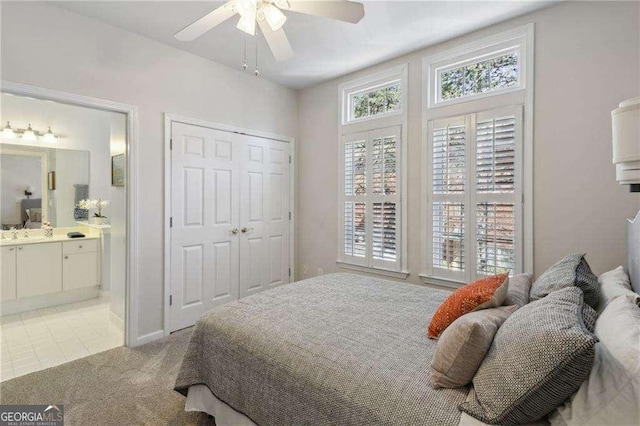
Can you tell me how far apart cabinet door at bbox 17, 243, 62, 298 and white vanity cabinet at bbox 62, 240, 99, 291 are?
0.21 ft

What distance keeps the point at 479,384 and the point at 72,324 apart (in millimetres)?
4076

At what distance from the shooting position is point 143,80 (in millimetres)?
3016

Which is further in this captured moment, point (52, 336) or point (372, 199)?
point (372, 199)

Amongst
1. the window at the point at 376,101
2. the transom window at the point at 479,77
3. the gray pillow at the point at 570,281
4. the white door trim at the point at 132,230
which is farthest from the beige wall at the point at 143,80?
the gray pillow at the point at 570,281

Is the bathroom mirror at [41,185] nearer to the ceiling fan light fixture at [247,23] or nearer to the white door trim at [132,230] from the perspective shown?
the white door trim at [132,230]

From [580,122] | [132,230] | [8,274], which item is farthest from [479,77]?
[8,274]

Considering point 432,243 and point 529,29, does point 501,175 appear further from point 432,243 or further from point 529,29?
point 529,29

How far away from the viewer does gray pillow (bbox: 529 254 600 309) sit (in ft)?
5.15

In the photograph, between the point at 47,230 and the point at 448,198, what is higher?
the point at 448,198

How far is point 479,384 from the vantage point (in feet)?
3.65

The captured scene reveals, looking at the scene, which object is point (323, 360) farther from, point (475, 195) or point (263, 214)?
point (263, 214)

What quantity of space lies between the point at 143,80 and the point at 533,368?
344cm

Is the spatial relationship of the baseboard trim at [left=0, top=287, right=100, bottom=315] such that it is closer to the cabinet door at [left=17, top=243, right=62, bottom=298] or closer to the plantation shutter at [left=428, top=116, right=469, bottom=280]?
the cabinet door at [left=17, top=243, right=62, bottom=298]

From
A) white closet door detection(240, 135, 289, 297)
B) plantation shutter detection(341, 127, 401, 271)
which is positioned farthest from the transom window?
white closet door detection(240, 135, 289, 297)
